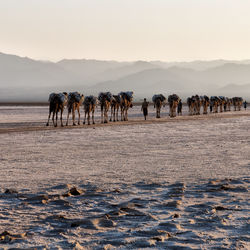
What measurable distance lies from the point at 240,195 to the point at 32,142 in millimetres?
13007

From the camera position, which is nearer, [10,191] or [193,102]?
[10,191]

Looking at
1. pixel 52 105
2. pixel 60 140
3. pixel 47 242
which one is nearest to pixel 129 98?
pixel 52 105

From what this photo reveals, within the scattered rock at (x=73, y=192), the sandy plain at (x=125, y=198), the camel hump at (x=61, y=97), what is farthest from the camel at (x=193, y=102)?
the scattered rock at (x=73, y=192)

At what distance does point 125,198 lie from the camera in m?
9.69

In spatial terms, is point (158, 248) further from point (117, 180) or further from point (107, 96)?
point (107, 96)

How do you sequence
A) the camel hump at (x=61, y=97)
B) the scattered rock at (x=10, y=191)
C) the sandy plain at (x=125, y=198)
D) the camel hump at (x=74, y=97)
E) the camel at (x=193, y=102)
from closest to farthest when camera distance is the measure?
the sandy plain at (x=125, y=198) < the scattered rock at (x=10, y=191) < the camel hump at (x=61, y=97) < the camel hump at (x=74, y=97) < the camel at (x=193, y=102)

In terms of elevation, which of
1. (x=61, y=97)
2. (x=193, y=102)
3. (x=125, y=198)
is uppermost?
(x=61, y=97)

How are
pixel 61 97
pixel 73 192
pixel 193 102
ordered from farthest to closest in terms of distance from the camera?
1. pixel 193 102
2. pixel 61 97
3. pixel 73 192

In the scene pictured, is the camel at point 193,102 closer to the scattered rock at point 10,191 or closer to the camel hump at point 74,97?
the camel hump at point 74,97

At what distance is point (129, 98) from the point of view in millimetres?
42250

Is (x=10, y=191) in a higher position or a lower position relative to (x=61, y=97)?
lower

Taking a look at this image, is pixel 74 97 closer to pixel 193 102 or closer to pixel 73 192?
pixel 73 192

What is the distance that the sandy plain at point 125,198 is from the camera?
278 inches

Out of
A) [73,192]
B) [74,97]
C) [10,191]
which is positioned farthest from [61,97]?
[73,192]
